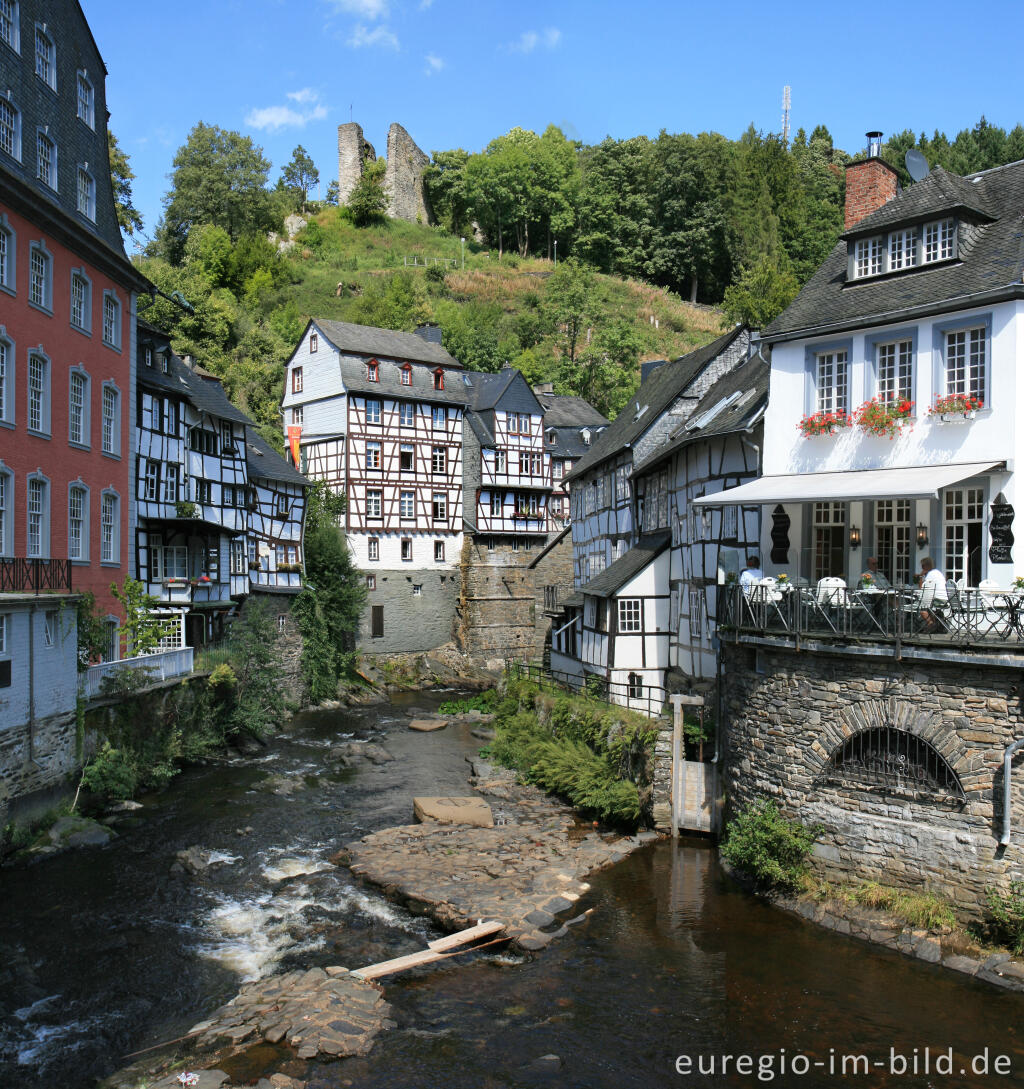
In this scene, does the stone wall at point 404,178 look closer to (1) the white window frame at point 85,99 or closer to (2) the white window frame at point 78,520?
(1) the white window frame at point 85,99

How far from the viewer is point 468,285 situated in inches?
3076

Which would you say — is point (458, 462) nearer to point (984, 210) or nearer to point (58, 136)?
point (58, 136)

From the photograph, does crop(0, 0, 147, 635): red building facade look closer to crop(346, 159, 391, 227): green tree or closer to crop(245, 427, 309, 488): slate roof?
crop(245, 427, 309, 488): slate roof

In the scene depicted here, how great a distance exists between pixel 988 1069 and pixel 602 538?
23717 mm

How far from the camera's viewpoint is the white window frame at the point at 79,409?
23578 mm

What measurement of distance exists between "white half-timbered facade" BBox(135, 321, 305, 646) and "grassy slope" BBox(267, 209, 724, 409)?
32552 millimetres

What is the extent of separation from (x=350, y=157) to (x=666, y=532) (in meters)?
78.8

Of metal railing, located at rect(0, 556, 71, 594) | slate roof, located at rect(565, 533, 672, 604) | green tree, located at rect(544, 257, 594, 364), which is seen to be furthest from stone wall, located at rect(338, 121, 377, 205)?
metal railing, located at rect(0, 556, 71, 594)

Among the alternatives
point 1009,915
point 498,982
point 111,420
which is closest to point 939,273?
point 1009,915

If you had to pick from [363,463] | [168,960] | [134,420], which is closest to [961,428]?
[168,960]

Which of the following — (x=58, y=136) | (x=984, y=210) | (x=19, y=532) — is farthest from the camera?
(x=58, y=136)

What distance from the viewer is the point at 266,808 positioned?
22219mm

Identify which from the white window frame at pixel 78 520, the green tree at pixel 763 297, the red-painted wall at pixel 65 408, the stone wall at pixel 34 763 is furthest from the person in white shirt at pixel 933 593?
the green tree at pixel 763 297

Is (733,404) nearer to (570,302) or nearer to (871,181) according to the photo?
(871,181)
